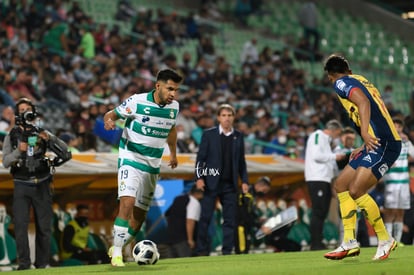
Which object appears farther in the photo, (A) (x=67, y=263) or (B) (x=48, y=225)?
(A) (x=67, y=263)

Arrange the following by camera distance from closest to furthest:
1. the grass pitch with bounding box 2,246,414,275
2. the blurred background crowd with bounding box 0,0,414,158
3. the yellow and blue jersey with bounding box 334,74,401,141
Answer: the grass pitch with bounding box 2,246,414,275 → the yellow and blue jersey with bounding box 334,74,401,141 → the blurred background crowd with bounding box 0,0,414,158

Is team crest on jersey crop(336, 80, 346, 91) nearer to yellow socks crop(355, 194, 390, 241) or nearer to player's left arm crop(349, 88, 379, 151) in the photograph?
player's left arm crop(349, 88, 379, 151)

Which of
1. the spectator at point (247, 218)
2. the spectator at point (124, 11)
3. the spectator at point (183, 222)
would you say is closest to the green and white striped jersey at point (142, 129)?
the spectator at point (247, 218)

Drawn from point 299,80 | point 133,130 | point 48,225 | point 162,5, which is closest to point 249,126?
point 299,80

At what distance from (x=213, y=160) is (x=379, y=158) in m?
4.78

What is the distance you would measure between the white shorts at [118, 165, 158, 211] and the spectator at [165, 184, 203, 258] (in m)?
4.43

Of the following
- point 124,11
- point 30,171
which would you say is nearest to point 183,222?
point 30,171

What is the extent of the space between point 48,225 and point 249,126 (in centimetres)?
1104

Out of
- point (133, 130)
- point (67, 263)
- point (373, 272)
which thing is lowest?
point (67, 263)

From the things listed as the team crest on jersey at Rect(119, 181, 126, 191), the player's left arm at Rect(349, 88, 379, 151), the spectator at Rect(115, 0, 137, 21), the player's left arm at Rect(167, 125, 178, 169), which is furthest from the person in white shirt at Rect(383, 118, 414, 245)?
the spectator at Rect(115, 0, 137, 21)

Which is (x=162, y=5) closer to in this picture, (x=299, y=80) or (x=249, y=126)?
(x=299, y=80)

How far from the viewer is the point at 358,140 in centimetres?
2589

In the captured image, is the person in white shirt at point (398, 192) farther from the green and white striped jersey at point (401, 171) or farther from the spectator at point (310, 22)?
the spectator at point (310, 22)

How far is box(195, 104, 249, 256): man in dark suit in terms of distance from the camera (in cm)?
1524
